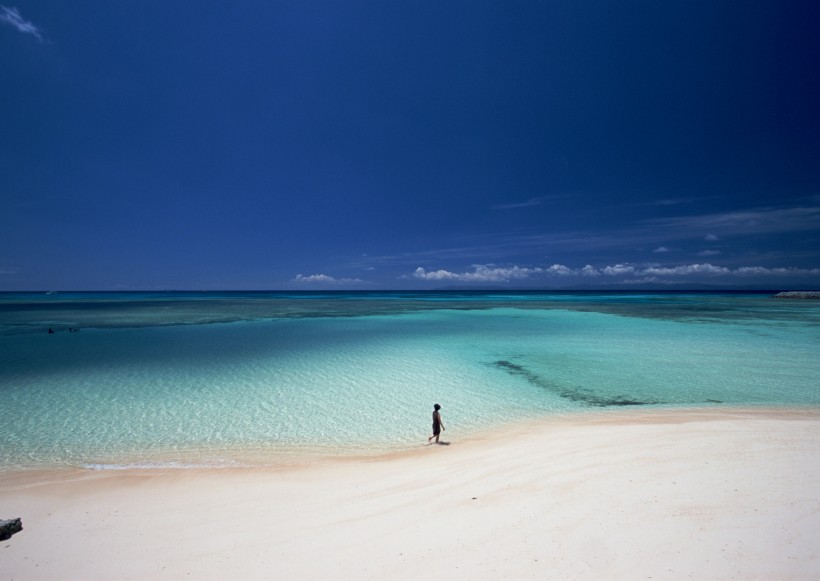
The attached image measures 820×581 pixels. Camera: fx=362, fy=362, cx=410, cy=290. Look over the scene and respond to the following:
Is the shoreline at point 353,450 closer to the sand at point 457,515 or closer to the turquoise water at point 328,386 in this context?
the turquoise water at point 328,386

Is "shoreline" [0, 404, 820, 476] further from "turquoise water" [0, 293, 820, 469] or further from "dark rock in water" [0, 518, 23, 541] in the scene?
"dark rock in water" [0, 518, 23, 541]

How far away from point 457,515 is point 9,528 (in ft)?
21.9

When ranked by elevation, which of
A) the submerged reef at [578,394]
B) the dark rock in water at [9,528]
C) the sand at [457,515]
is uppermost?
the dark rock in water at [9,528]

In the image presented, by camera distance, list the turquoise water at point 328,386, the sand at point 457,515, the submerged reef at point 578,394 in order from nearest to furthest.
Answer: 1. the sand at point 457,515
2. the turquoise water at point 328,386
3. the submerged reef at point 578,394

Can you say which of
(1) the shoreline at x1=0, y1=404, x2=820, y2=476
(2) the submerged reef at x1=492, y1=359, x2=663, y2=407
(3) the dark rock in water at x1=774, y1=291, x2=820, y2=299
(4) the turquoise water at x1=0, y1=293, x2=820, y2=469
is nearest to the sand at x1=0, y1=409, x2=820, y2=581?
(1) the shoreline at x1=0, y1=404, x2=820, y2=476

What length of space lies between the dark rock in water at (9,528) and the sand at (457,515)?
0.20 m

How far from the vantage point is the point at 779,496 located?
572 centimetres

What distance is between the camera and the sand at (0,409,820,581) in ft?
14.9

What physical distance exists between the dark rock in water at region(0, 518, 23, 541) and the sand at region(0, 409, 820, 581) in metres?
0.20

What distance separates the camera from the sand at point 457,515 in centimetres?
454

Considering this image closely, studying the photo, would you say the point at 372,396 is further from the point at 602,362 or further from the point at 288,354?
the point at 602,362

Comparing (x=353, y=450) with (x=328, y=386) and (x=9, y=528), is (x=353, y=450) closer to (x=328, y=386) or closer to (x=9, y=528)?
(x=328, y=386)

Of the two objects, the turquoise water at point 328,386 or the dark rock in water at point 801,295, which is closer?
the turquoise water at point 328,386

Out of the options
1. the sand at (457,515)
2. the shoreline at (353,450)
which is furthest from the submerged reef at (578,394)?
the sand at (457,515)
